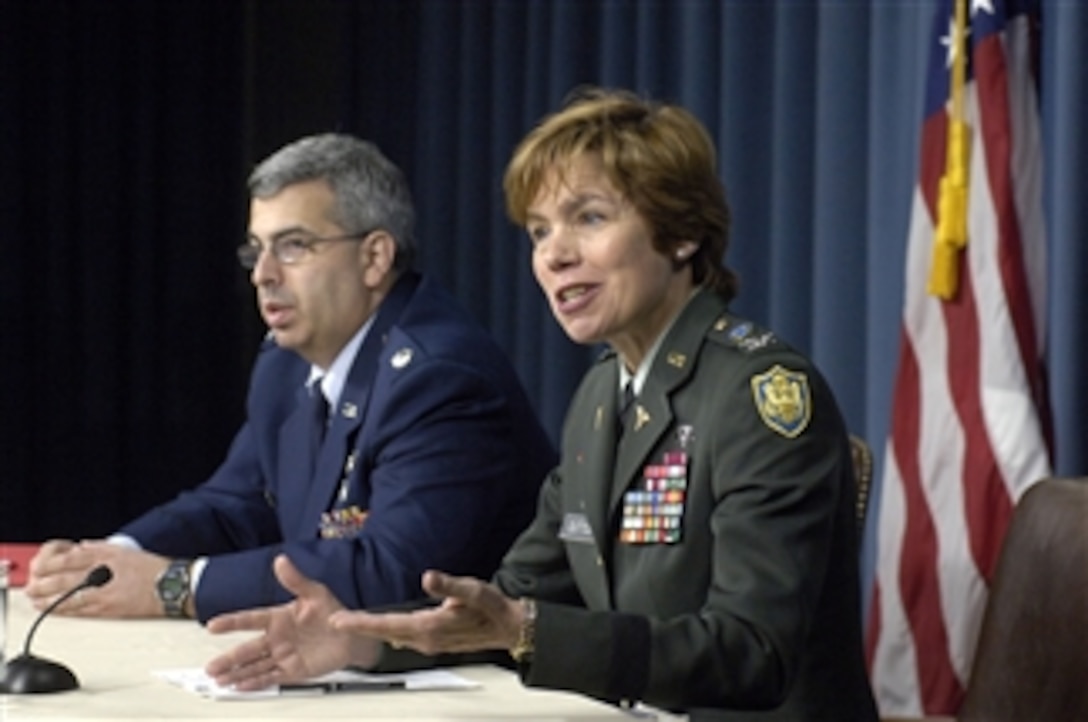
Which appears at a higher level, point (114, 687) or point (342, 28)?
point (342, 28)

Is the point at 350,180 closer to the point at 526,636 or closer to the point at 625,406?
the point at 625,406

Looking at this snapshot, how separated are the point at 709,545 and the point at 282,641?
0.51 meters

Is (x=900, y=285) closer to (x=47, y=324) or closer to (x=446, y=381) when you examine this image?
(x=446, y=381)

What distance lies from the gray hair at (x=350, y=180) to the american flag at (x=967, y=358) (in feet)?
3.45

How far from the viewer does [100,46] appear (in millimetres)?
6551

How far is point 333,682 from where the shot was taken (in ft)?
7.25

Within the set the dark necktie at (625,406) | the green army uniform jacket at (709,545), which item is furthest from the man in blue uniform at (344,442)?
the dark necktie at (625,406)

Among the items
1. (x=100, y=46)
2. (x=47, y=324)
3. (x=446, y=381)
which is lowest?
(x=47, y=324)

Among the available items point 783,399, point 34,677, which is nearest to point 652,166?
point 783,399

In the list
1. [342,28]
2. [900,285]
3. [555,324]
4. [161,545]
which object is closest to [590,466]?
[161,545]

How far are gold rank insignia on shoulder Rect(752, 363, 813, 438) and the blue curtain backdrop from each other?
2456 mm

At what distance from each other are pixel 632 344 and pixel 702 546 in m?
0.32

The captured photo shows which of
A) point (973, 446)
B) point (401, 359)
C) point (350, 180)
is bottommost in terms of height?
point (973, 446)

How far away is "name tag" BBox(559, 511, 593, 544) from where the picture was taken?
8.18 feet
